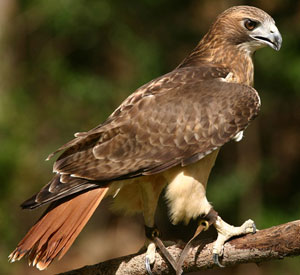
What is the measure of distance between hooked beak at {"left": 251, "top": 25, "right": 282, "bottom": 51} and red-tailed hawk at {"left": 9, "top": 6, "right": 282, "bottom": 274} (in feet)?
1.17

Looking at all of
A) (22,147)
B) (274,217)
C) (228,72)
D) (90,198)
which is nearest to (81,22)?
(22,147)

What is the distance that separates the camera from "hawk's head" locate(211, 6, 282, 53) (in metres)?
4.26

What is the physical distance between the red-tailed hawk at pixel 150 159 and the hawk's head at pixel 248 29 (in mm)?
354

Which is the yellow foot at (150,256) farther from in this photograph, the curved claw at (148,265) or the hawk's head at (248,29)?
the hawk's head at (248,29)

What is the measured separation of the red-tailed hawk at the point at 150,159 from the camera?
3650 millimetres

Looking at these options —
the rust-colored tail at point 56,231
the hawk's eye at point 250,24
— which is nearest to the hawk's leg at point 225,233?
the rust-colored tail at point 56,231

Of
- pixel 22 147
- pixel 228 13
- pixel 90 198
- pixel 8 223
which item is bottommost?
pixel 8 223

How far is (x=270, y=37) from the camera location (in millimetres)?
4238

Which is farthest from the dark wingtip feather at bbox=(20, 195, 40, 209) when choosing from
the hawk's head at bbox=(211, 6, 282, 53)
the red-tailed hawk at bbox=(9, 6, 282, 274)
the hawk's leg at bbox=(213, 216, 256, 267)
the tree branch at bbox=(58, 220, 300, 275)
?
the hawk's head at bbox=(211, 6, 282, 53)

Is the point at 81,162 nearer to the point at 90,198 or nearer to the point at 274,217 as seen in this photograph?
the point at 90,198

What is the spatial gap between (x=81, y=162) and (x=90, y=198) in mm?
250

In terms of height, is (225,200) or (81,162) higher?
(81,162)

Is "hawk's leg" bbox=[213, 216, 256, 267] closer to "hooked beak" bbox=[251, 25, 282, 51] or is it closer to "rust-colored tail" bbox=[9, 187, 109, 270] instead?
"rust-colored tail" bbox=[9, 187, 109, 270]

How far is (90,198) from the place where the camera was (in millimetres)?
3699
